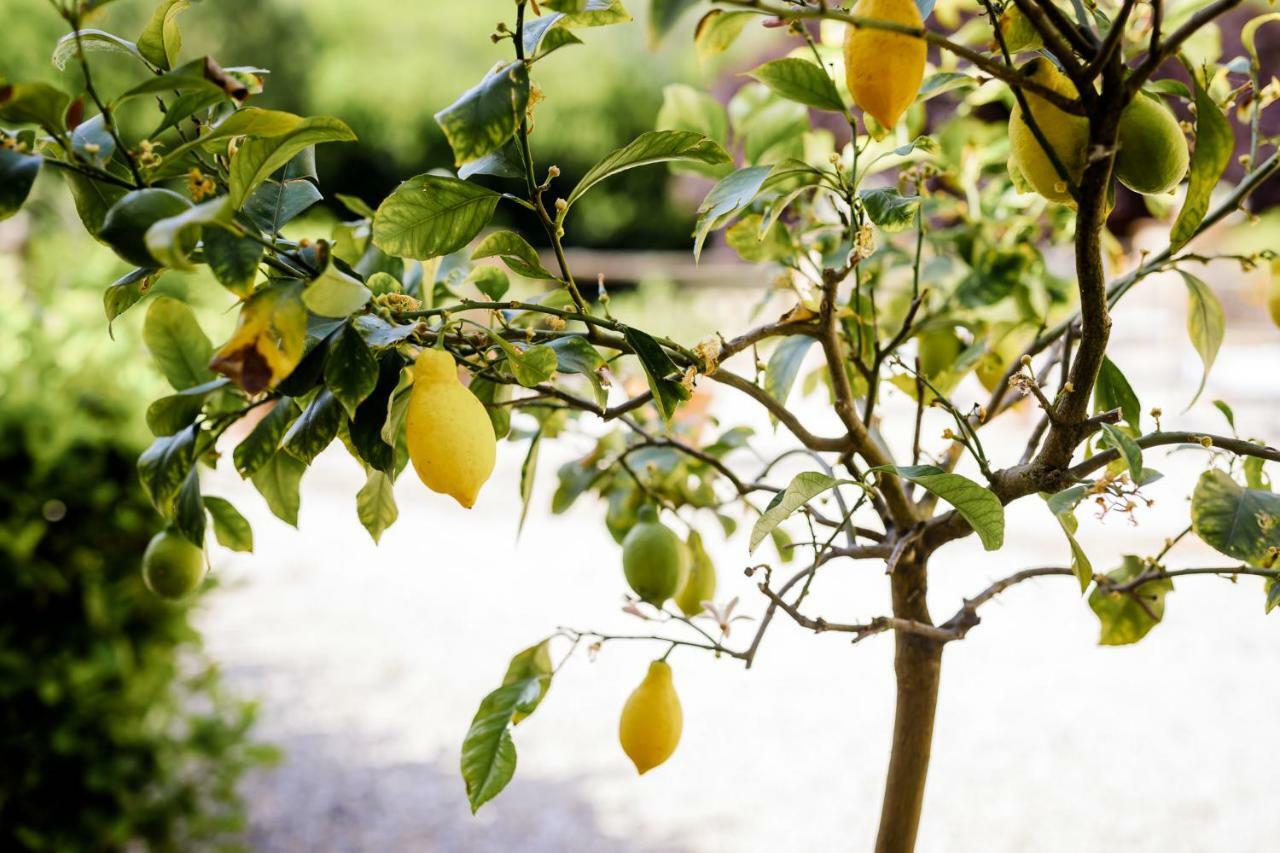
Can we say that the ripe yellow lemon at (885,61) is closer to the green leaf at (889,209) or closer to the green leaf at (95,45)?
the green leaf at (889,209)

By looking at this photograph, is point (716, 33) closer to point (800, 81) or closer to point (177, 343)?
point (800, 81)

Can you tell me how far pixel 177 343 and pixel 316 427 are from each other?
171 mm

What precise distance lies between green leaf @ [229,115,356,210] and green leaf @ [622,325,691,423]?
0.13 m

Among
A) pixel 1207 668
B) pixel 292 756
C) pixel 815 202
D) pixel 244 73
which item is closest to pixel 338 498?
pixel 292 756

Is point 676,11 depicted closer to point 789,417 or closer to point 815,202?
point 789,417

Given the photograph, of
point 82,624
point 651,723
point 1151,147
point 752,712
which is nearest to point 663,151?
point 1151,147

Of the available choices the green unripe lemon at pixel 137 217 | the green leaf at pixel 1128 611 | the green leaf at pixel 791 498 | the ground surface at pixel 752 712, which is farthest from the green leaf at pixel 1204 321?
the ground surface at pixel 752 712

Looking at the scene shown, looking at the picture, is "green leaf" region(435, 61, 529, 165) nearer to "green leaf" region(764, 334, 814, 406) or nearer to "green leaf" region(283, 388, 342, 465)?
"green leaf" region(283, 388, 342, 465)

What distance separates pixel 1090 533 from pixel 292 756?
77.5 inches

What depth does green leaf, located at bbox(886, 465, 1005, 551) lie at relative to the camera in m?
0.38

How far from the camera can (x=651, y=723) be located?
0.53m

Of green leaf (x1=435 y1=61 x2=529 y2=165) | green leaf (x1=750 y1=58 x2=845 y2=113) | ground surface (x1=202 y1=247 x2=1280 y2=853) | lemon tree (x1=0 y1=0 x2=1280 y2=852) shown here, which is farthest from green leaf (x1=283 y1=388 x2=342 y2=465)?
ground surface (x1=202 y1=247 x2=1280 y2=853)

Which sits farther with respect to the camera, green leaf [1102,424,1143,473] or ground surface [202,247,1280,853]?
ground surface [202,247,1280,853]

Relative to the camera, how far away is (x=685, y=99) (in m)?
0.63
